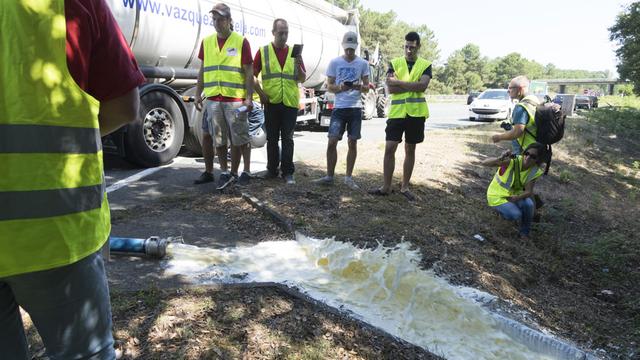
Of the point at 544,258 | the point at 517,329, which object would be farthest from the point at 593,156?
the point at 517,329

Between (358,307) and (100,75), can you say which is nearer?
(100,75)

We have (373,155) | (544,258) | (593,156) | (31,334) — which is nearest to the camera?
(31,334)

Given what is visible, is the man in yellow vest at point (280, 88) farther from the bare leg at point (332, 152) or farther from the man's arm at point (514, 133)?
the man's arm at point (514, 133)

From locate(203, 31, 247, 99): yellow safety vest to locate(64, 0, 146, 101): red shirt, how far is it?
4116 mm

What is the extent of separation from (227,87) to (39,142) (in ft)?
14.5

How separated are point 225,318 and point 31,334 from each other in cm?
98

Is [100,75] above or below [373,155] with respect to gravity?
above

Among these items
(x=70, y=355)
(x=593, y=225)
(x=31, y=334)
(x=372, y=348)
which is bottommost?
(x=593, y=225)

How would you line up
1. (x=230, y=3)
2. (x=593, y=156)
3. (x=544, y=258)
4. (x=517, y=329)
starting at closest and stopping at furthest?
(x=517, y=329) < (x=544, y=258) < (x=230, y=3) < (x=593, y=156)

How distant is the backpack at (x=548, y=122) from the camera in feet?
17.5

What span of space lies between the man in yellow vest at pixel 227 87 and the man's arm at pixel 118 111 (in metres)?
3.93

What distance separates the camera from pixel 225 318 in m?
2.74

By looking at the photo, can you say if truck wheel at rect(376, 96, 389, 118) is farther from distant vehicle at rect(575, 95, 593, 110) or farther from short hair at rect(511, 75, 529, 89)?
distant vehicle at rect(575, 95, 593, 110)

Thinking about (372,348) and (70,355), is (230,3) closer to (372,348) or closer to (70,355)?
(372,348)
